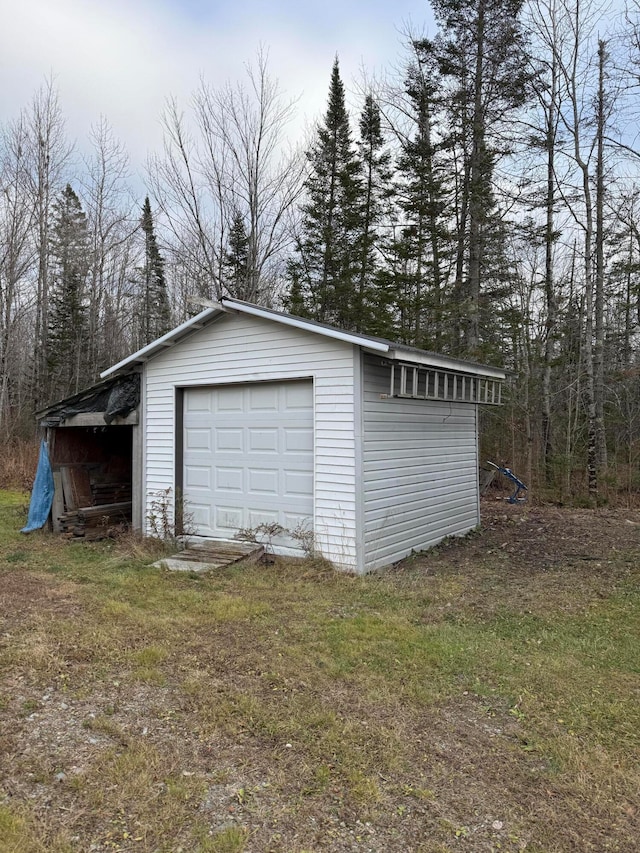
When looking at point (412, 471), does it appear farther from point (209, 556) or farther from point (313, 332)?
point (209, 556)

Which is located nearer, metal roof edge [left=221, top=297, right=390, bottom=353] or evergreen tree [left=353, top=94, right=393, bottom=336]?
metal roof edge [left=221, top=297, right=390, bottom=353]

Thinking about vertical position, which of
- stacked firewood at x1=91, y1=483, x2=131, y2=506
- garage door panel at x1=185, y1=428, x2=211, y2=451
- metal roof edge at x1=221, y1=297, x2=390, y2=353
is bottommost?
stacked firewood at x1=91, y1=483, x2=131, y2=506

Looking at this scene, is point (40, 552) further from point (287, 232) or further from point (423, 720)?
point (287, 232)

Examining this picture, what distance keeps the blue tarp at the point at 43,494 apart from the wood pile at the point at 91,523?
34 cm

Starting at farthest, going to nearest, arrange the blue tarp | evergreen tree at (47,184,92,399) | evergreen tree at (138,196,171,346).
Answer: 1. evergreen tree at (138,196,171,346)
2. evergreen tree at (47,184,92,399)
3. the blue tarp

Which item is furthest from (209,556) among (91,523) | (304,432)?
(91,523)

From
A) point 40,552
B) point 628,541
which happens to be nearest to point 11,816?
point 40,552

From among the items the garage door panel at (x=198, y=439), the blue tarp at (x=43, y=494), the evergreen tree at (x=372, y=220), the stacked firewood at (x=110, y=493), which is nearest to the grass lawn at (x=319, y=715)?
the garage door panel at (x=198, y=439)

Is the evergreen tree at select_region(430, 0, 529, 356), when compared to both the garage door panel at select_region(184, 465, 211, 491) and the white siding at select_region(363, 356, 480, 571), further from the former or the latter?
the garage door panel at select_region(184, 465, 211, 491)

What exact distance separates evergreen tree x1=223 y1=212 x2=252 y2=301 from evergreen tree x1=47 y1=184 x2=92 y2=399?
8.30 m

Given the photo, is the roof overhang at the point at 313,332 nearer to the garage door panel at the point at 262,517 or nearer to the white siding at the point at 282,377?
the white siding at the point at 282,377

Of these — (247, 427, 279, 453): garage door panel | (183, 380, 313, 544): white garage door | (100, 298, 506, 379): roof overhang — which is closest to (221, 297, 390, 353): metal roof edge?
(100, 298, 506, 379): roof overhang

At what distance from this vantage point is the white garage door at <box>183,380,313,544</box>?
6.68m

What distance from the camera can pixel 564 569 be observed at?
248 inches
